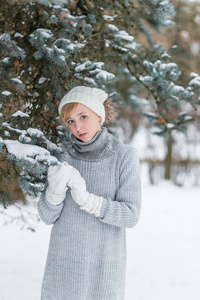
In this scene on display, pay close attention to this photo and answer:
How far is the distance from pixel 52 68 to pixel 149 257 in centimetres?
335

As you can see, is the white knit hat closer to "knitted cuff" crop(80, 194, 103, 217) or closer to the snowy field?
"knitted cuff" crop(80, 194, 103, 217)

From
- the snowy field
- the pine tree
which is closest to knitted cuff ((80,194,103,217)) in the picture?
the pine tree

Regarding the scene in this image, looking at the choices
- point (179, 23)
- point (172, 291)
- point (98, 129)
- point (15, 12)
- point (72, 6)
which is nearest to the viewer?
point (98, 129)

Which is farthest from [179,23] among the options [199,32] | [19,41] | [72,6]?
[19,41]

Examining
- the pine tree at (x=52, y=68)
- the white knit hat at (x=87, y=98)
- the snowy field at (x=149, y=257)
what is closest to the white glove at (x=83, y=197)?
the pine tree at (x=52, y=68)

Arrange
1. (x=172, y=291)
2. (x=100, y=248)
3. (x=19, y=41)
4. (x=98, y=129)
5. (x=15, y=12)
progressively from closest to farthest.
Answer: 1. (x=100, y=248)
2. (x=98, y=129)
3. (x=19, y=41)
4. (x=15, y=12)
5. (x=172, y=291)

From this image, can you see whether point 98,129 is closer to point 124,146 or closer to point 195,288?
point 124,146

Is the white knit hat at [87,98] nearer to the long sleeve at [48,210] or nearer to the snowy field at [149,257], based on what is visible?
the long sleeve at [48,210]

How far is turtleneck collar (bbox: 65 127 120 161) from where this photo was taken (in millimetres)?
1884

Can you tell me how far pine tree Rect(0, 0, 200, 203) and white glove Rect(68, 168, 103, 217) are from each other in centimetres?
14

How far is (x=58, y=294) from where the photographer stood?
184cm

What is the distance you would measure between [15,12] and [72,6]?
22.1 inches

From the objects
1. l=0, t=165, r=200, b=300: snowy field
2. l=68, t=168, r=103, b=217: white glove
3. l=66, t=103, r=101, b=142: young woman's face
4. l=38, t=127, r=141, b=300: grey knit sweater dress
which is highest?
l=66, t=103, r=101, b=142: young woman's face

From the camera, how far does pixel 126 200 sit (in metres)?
1.80
